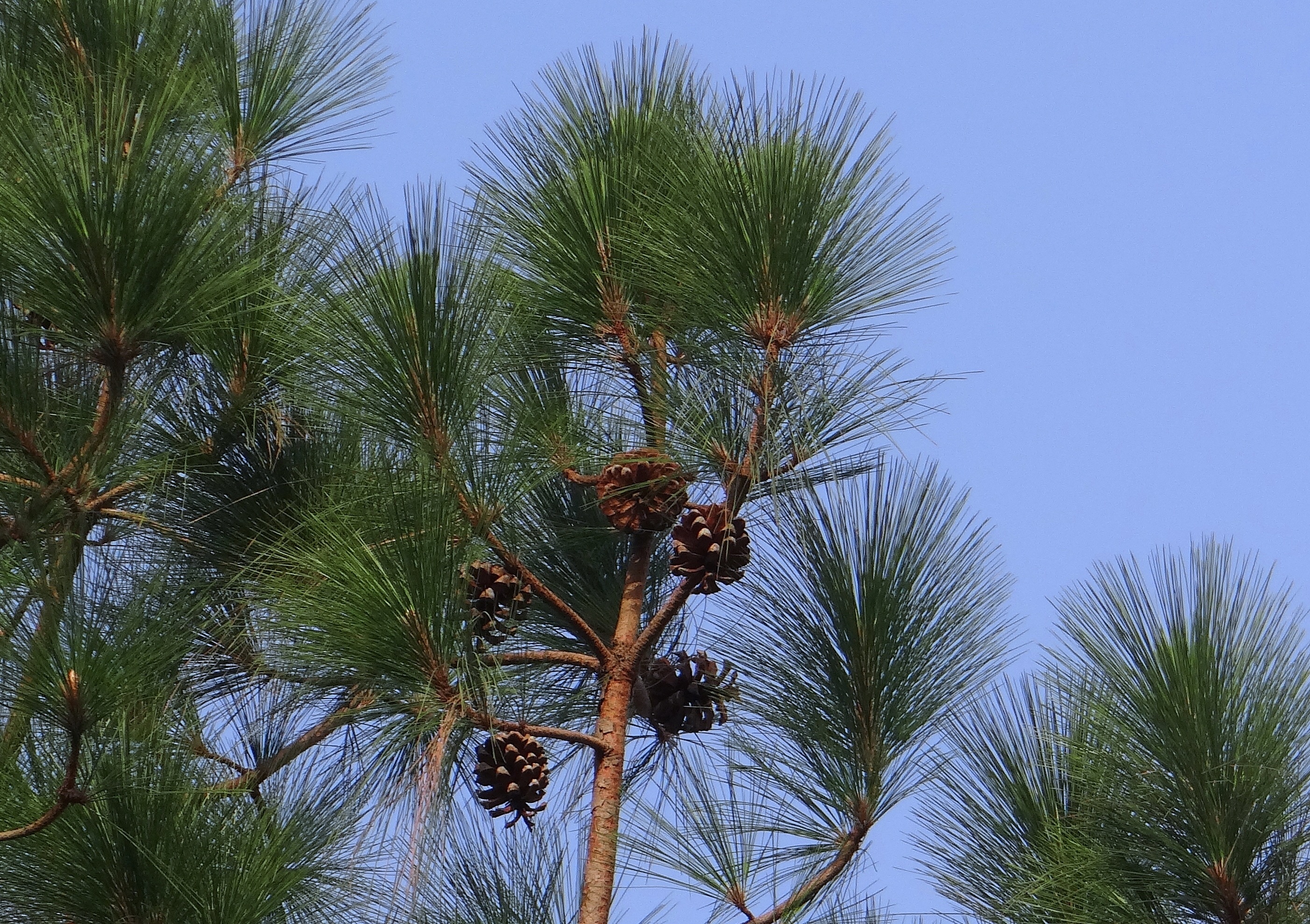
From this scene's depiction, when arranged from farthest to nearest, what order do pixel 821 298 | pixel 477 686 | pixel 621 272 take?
pixel 621 272 < pixel 821 298 < pixel 477 686

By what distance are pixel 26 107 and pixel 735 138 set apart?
1.02 meters

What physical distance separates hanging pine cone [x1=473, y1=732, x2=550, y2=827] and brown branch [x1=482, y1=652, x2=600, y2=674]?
11cm

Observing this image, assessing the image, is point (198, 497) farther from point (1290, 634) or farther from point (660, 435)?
point (1290, 634)

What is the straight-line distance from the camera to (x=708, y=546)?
2.62m

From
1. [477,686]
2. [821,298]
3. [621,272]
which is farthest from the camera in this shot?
[621,272]

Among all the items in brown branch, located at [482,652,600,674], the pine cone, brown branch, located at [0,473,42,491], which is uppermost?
the pine cone

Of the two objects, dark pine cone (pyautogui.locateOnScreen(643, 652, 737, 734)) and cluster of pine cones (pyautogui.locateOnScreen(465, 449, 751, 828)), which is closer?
cluster of pine cones (pyautogui.locateOnScreen(465, 449, 751, 828))

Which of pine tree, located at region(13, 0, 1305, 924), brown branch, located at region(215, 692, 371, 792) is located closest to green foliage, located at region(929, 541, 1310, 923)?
pine tree, located at region(13, 0, 1305, 924)

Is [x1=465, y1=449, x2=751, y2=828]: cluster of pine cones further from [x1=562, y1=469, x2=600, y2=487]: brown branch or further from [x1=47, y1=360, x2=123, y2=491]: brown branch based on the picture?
[x1=47, y1=360, x2=123, y2=491]: brown branch

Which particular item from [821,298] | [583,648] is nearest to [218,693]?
[583,648]

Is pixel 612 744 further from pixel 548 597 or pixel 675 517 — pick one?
pixel 675 517

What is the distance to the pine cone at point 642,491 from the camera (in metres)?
2.72

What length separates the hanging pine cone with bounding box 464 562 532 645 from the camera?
8.96 feet

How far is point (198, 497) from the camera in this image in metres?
3.05
